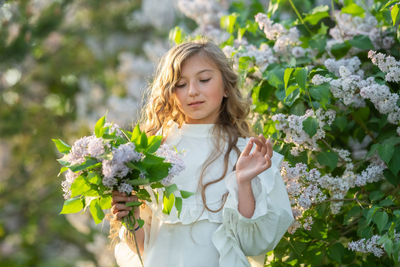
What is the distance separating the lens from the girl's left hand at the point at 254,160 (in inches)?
67.9

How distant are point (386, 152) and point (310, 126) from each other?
31 centimetres

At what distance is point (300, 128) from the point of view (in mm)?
2059

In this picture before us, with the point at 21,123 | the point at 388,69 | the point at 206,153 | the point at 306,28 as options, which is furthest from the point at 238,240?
the point at 21,123

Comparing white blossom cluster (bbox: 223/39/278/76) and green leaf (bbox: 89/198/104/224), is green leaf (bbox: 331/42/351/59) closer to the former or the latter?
white blossom cluster (bbox: 223/39/278/76)

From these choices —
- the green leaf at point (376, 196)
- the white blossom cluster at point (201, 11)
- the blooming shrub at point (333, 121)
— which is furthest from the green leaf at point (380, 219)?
the white blossom cluster at point (201, 11)

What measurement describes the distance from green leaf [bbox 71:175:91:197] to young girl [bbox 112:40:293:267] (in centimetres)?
11

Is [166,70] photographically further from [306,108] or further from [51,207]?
[51,207]

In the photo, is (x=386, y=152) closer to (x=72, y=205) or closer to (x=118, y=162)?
(x=118, y=162)

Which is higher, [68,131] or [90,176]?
[90,176]

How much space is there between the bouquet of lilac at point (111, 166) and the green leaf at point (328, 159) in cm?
70

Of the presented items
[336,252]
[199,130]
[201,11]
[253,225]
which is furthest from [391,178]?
[201,11]

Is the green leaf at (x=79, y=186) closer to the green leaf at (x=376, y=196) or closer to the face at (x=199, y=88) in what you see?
the face at (x=199, y=88)

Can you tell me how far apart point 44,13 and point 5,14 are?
3.94 ft

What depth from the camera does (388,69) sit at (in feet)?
6.72
